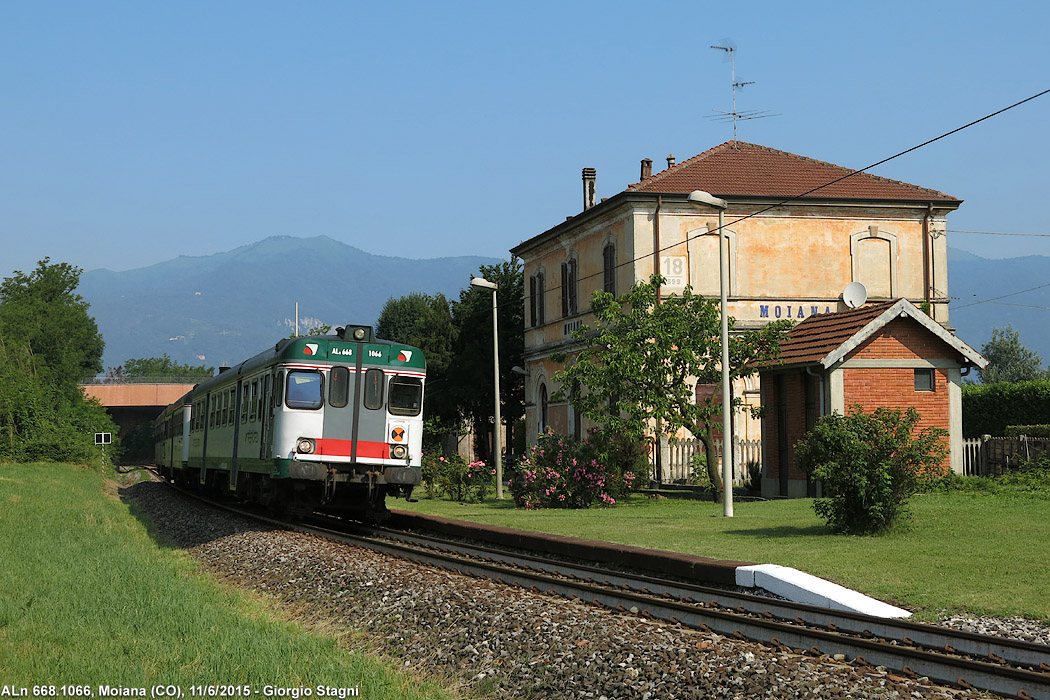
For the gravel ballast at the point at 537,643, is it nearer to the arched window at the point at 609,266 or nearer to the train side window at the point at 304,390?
the train side window at the point at 304,390

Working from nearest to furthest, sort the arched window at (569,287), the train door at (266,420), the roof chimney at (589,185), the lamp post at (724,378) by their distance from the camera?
1. the train door at (266,420)
2. the lamp post at (724,378)
3. the arched window at (569,287)
4. the roof chimney at (589,185)

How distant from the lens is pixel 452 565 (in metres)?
15.4

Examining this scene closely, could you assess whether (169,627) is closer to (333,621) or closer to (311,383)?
(333,621)

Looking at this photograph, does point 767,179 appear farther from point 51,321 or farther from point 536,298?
point 51,321

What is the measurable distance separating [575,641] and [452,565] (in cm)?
621

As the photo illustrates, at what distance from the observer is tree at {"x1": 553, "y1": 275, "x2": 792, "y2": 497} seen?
2800 cm

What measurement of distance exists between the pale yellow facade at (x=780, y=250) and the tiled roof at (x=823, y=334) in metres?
8.92

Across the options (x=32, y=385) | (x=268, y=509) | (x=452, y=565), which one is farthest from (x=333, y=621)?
(x=32, y=385)

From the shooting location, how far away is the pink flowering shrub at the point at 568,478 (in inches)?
1097

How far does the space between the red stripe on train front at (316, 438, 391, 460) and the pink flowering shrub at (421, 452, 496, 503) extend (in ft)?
37.6

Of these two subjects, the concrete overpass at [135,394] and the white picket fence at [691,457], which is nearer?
the white picket fence at [691,457]

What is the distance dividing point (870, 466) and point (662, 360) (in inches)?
469

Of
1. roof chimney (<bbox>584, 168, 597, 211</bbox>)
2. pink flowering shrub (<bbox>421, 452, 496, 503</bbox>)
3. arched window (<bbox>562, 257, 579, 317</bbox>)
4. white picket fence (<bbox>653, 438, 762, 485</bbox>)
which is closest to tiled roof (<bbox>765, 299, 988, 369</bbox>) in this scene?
white picket fence (<bbox>653, 438, 762, 485</bbox>)

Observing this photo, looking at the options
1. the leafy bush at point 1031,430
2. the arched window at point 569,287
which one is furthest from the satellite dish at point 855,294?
the arched window at point 569,287
